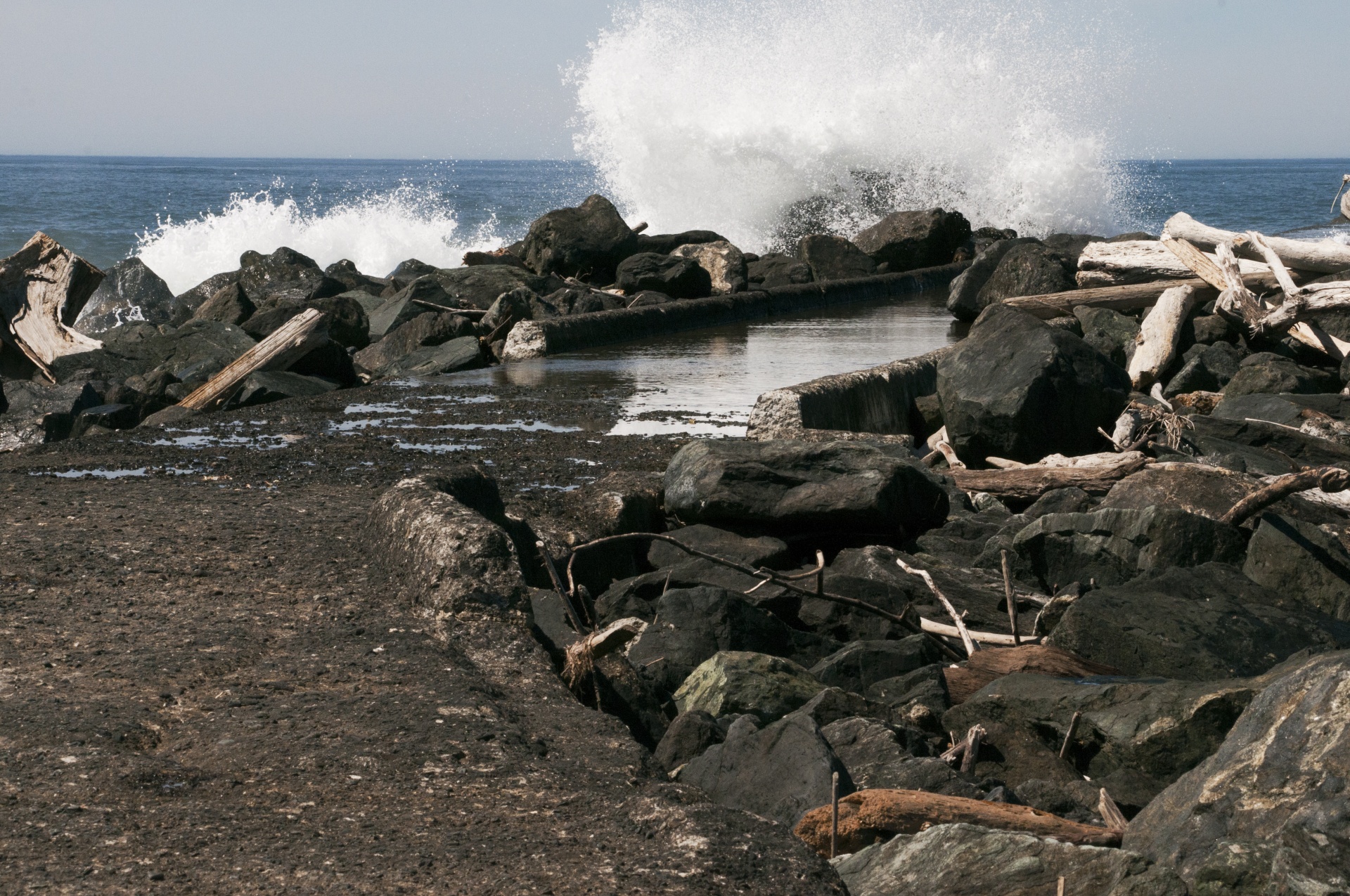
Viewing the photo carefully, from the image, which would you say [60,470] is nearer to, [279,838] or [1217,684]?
[279,838]

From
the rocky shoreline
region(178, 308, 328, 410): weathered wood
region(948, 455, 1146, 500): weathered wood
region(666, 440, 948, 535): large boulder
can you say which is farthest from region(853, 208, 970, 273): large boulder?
region(666, 440, 948, 535): large boulder

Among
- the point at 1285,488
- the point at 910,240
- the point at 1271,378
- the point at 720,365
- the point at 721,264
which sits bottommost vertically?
the point at 720,365

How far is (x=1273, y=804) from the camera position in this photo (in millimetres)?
2184

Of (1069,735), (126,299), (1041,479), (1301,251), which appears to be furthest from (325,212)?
(1069,735)

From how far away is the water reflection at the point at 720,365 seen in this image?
7.41 m

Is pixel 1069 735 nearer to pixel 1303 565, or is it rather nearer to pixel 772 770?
pixel 772 770

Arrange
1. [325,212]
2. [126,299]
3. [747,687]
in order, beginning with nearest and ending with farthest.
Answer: [747,687] < [126,299] < [325,212]

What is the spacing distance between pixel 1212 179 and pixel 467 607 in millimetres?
103165

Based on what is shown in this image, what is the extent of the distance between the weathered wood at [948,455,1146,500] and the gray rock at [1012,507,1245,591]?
3.61 feet

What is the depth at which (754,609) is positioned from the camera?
12.8 feet

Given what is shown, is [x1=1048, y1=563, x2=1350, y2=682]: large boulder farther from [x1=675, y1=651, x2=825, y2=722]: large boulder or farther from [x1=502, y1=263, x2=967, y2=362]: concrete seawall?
[x1=502, y1=263, x2=967, y2=362]: concrete seawall

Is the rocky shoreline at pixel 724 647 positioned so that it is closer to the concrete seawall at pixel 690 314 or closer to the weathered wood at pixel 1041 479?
the weathered wood at pixel 1041 479

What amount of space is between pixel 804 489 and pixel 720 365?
4418 mm

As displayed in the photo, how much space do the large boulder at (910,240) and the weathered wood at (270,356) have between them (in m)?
10.8
